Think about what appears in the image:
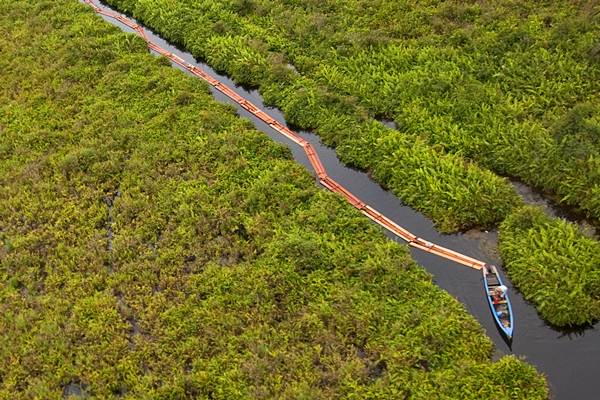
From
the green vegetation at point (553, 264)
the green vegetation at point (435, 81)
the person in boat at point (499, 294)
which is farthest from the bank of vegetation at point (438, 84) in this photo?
the person in boat at point (499, 294)

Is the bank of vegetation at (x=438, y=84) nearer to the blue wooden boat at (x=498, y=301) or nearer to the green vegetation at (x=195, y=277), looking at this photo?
the blue wooden boat at (x=498, y=301)

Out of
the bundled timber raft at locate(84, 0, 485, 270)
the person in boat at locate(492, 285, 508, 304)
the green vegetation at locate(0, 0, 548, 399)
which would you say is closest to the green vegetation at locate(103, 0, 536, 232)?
the bundled timber raft at locate(84, 0, 485, 270)

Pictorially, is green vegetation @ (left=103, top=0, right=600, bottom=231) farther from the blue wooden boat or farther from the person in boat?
the person in boat

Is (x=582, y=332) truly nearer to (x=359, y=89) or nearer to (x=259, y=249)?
(x=259, y=249)

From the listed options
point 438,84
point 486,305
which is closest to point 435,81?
point 438,84

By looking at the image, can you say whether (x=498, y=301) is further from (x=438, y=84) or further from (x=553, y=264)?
(x=438, y=84)

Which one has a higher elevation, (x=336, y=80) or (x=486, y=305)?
(x=336, y=80)
